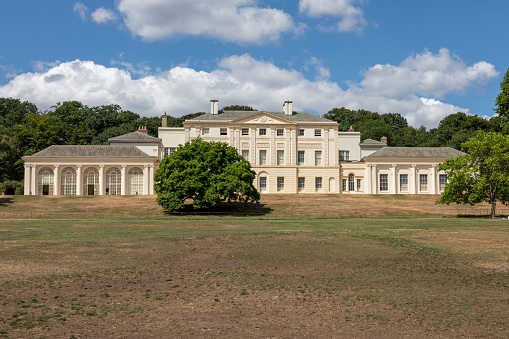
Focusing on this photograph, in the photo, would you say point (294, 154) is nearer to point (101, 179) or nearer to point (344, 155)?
point (344, 155)

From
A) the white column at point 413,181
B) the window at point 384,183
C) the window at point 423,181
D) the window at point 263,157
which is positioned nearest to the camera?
the white column at point 413,181

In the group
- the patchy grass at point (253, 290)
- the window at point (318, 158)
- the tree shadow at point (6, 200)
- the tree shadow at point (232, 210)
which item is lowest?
the patchy grass at point (253, 290)

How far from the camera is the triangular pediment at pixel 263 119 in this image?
249 feet

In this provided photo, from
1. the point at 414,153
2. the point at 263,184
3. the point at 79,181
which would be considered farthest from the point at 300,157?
the point at 79,181

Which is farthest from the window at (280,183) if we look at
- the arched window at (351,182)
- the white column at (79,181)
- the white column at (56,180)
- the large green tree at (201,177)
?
the white column at (56,180)

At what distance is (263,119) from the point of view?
250 ft

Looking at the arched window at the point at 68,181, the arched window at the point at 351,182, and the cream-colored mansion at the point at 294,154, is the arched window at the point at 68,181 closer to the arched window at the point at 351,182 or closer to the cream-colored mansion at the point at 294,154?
the cream-colored mansion at the point at 294,154

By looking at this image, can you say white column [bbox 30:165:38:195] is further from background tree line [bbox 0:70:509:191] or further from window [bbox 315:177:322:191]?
window [bbox 315:177:322:191]

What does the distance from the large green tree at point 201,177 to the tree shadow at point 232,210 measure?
1.04 meters

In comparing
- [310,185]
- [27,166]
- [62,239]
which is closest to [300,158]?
[310,185]

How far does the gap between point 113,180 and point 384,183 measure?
38682mm

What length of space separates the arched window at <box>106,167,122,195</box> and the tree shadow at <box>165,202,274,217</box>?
769 inches

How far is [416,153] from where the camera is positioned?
75.1 m

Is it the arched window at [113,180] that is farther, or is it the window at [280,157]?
the window at [280,157]
